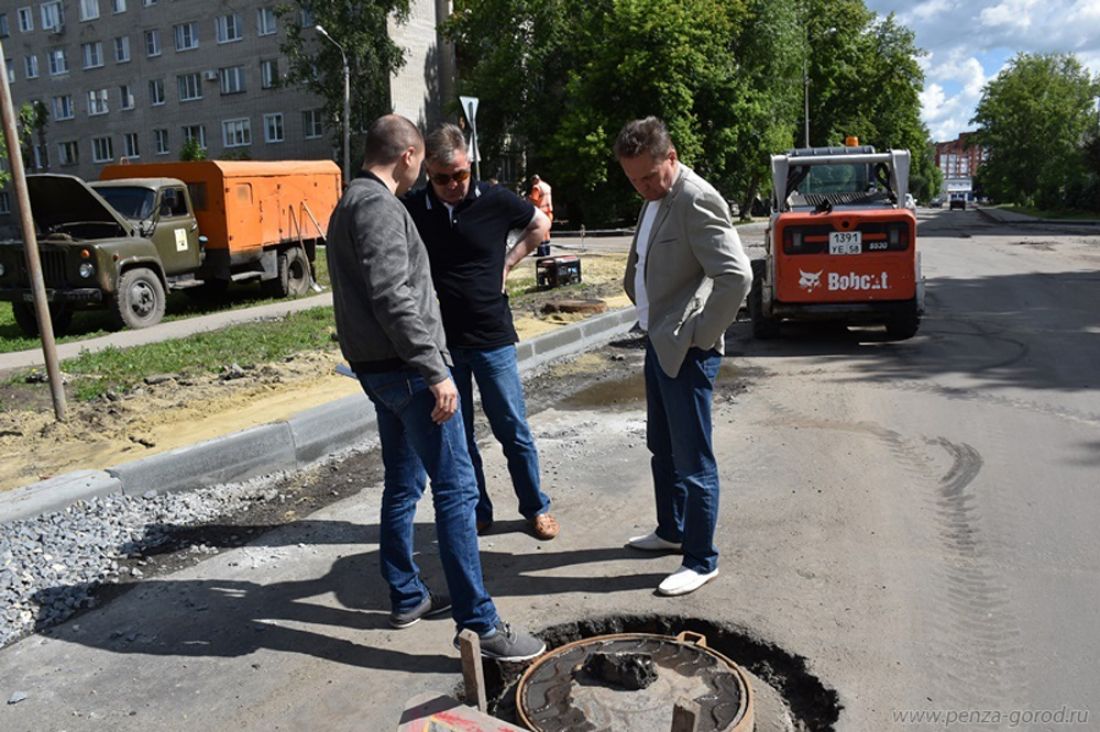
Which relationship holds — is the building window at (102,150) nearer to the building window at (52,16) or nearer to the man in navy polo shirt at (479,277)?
the building window at (52,16)

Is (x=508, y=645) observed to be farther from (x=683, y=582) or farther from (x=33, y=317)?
(x=33, y=317)

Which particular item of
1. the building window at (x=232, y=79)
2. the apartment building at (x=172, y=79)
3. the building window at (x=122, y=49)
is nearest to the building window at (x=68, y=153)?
the apartment building at (x=172, y=79)

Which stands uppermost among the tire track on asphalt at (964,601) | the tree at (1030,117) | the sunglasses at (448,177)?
the tree at (1030,117)

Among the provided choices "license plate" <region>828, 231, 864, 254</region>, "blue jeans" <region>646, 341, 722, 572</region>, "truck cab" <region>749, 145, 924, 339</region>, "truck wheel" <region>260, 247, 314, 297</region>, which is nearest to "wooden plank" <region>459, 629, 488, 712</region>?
"blue jeans" <region>646, 341, 722, 572</region>

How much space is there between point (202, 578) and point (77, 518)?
101 cm

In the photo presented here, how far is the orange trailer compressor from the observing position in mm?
14750

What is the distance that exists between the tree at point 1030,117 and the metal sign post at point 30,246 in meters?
67.9

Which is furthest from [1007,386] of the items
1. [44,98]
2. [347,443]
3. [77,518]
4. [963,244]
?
[44,98]

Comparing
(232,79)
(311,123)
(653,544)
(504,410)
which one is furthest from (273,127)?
(653,544)

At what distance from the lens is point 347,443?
21.1ft

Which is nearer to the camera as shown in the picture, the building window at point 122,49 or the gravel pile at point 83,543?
the gravel pile at point 83,543

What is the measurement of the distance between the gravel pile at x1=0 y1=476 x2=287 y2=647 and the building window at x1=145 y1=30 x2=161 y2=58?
5201cm

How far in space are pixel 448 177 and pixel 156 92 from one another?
53.4 m

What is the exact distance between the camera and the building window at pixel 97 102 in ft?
173
